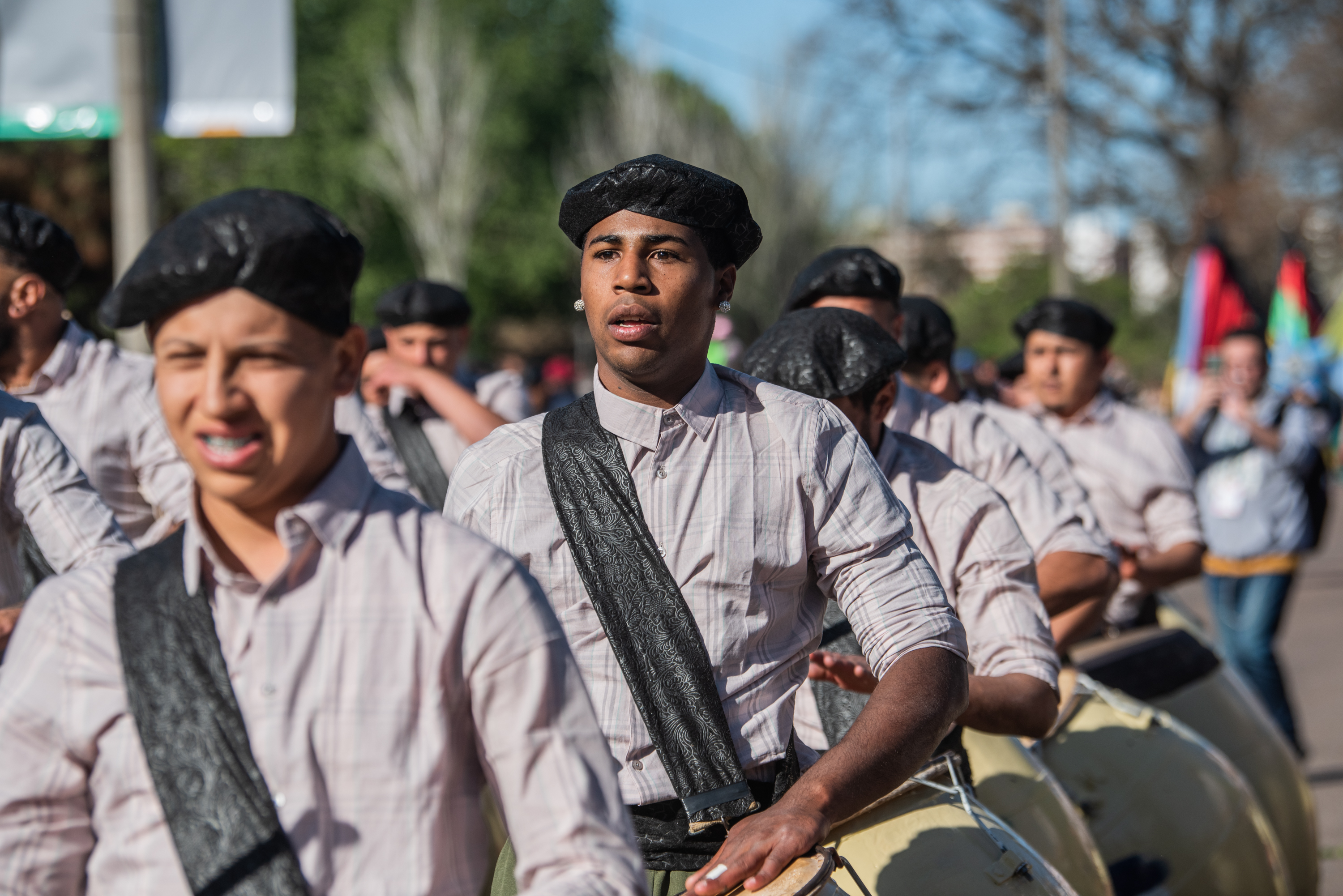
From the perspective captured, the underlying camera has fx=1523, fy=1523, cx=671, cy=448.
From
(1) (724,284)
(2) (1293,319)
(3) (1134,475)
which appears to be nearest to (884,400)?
(1) (724,284)

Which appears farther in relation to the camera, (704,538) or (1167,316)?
(1167,316)

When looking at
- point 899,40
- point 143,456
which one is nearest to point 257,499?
point 143,456

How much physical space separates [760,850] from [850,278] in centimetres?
245

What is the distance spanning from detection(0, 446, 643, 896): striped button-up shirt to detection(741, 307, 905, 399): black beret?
1.67 metres

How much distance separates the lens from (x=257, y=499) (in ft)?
6.19

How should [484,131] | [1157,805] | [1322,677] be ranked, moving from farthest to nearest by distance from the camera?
[484,131], [1322,677], [1157,805]

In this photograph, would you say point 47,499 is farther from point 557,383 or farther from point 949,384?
point 557,383

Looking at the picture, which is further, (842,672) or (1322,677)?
(1322,677)

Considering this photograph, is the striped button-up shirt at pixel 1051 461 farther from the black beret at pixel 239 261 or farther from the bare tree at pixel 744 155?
the bare tree at pixel 744 155

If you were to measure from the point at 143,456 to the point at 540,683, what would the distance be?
2.96 m

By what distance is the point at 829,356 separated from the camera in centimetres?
349

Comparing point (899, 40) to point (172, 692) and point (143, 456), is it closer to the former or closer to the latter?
point (143, 456)

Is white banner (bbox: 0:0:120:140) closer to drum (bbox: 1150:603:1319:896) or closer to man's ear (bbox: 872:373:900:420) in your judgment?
man's ear (bbox: 872:373:900:420)

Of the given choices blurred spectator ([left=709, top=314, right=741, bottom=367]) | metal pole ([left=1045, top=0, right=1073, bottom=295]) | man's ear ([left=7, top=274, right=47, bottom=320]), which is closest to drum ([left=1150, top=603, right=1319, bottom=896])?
blurred spectator ([left=709, top=314, right=741, bottom=367])
